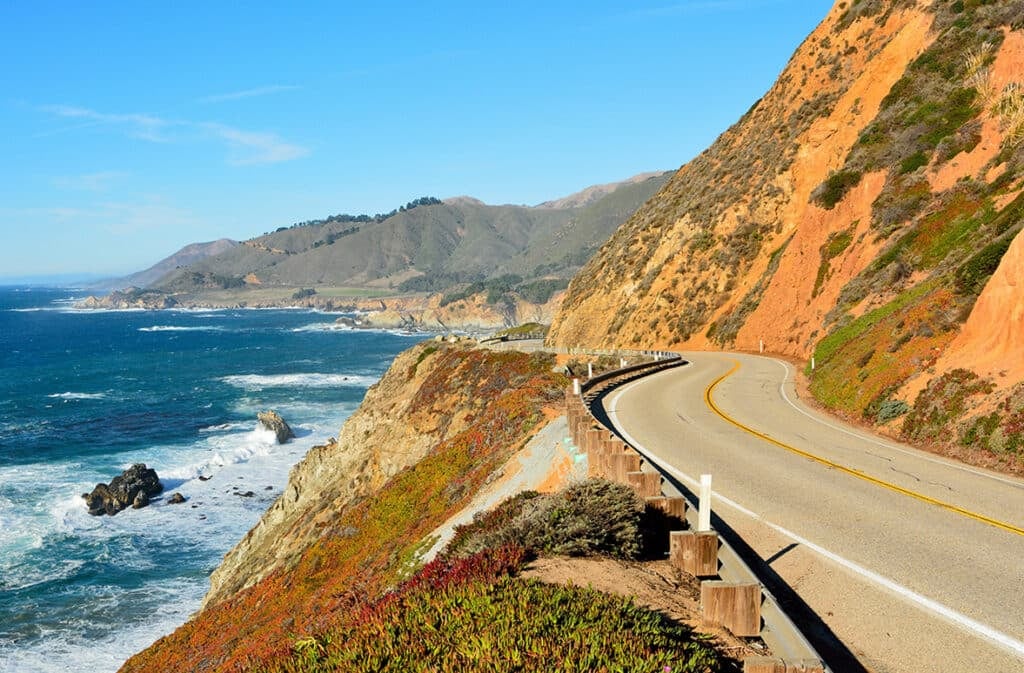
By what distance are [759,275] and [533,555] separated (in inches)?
1894

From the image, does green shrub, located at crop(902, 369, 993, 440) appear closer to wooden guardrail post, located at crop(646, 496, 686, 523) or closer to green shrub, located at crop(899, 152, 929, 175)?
wooden guardrail post, located at crop(646, 496, 686, 523)

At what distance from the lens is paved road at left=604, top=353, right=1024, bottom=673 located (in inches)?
281

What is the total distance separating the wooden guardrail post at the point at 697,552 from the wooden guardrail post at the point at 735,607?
1.45 m

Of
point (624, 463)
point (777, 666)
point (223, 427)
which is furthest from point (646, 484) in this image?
point (223, 427)

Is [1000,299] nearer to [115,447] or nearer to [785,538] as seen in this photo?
[785,538]

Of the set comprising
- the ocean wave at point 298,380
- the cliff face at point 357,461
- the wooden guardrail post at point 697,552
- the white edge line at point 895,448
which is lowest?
the ocean wave at point 298,380

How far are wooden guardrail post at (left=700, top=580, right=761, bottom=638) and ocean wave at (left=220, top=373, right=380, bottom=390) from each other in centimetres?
9048

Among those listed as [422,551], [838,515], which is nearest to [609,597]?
[838,515]

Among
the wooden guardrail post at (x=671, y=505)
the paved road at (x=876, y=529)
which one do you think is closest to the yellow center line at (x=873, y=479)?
the paved road at (x=876, y=529)

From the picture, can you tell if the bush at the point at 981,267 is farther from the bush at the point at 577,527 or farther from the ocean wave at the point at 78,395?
the ocean wave at the point at 78,395

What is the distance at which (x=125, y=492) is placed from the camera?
47969 millimetres

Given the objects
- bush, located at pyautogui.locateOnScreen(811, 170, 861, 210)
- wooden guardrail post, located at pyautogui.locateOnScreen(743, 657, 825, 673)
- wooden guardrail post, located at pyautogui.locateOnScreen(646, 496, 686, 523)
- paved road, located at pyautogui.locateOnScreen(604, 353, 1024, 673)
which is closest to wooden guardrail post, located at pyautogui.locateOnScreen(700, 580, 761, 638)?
wooden guardrail post, located at pyautogui.locateOnScreen(743, 657, 825, 673)

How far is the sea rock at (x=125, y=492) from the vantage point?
46625 mm

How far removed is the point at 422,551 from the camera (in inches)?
587
